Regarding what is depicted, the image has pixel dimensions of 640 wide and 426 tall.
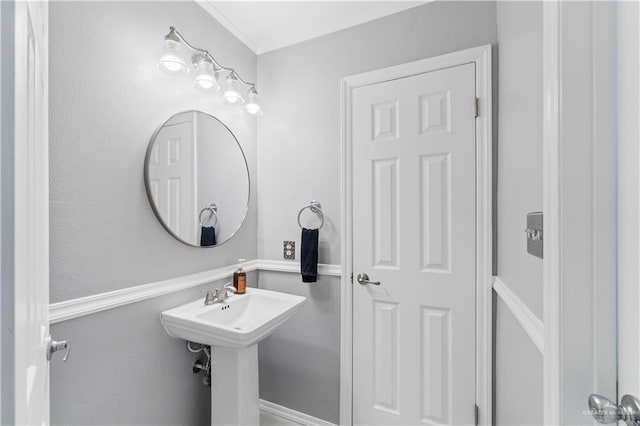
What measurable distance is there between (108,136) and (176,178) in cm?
33

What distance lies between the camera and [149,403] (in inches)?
50.3

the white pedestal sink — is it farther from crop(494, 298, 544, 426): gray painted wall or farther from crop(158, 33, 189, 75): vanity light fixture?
crop(158, 33, 189, 75): vanity light fixture

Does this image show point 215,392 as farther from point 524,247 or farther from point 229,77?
point 229,77

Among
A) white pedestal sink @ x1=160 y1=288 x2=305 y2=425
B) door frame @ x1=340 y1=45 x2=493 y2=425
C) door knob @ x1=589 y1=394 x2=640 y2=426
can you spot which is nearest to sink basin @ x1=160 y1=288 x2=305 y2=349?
white pedestal sink @ x1=160 y1=288 x2=305 y2=425

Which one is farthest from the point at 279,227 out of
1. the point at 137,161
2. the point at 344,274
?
the point at 137,161

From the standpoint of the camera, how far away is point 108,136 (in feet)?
3.76

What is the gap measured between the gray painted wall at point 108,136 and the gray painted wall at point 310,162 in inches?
22.8

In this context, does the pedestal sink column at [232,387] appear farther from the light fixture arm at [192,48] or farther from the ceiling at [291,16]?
the ceiling at [291,16]

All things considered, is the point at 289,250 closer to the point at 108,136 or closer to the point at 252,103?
the point at 252,103

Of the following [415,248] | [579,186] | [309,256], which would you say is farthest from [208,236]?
[579,186]

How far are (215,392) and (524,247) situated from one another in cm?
151

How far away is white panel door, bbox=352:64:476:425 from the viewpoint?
145 cm

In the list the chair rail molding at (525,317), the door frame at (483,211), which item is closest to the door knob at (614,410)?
the chair rail molding at (525,317)

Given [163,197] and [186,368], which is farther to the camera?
[186,368]
